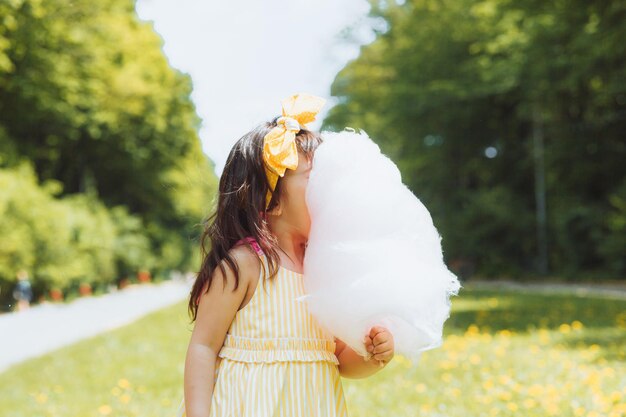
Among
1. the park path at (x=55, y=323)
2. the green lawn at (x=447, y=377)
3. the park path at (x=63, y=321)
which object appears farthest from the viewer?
the park path at (x=63, y=321)

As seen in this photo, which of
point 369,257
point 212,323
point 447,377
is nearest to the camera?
point 369,257

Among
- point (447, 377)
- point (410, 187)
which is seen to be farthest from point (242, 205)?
point (410, 187)

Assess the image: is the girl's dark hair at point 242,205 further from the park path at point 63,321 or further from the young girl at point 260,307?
the park path at point 63,321

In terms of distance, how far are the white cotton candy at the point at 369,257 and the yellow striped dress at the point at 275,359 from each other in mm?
126

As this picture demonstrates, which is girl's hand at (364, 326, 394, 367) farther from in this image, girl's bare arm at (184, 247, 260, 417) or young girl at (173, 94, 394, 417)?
girl's bare arm at (184, 247, 260, 417)

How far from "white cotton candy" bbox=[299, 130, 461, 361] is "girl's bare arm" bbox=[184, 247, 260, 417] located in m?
0.21

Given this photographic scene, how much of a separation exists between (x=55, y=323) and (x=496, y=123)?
21.9m

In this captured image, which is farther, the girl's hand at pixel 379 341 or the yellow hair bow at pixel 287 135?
the yellow hair bow at pixel 287 135

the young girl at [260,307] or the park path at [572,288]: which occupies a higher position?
the young girl at [260,307]

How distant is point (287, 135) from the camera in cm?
241

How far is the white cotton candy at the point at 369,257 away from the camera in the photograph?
7.11ft

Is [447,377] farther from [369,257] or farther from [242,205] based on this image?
[369,257]

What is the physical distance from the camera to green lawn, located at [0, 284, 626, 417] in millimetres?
5359

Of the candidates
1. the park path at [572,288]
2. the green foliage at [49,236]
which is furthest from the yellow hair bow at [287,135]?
the park path at [572,288]
